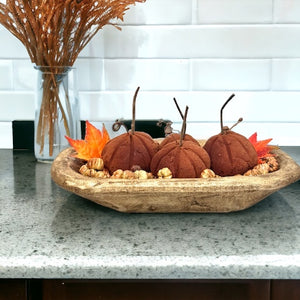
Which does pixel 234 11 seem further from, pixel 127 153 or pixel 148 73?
pixel 127 153

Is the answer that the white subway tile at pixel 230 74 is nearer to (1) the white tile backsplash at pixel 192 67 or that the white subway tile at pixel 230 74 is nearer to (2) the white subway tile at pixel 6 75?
(1) the white tile backsplash at pixel 192 67

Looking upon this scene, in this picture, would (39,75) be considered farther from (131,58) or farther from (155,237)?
(155,237)

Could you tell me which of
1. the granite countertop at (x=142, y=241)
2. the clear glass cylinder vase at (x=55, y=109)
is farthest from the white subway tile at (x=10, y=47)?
the granite countertop at (x=142, y=241)

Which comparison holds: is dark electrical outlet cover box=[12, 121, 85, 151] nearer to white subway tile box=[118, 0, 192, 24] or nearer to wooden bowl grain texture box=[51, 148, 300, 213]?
white subway tile box=[118, 0, 192, 24]

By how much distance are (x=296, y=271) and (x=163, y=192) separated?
210 mm

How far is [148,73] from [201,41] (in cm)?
16

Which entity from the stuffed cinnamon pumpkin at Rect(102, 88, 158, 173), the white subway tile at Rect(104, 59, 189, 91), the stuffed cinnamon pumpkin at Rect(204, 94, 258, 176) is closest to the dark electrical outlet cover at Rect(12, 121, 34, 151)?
the white subway tile at Rect(104, 59, 189, 91)

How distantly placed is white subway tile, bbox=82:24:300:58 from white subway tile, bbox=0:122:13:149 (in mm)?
289

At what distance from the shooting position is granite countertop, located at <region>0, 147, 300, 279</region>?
60cm

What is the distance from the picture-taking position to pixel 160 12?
4.25ft

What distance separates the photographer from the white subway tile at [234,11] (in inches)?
50.6

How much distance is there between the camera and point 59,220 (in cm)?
75

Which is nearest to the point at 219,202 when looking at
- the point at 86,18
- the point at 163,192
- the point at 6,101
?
the point at 163,192

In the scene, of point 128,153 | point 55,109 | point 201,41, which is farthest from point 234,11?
point 128,153
